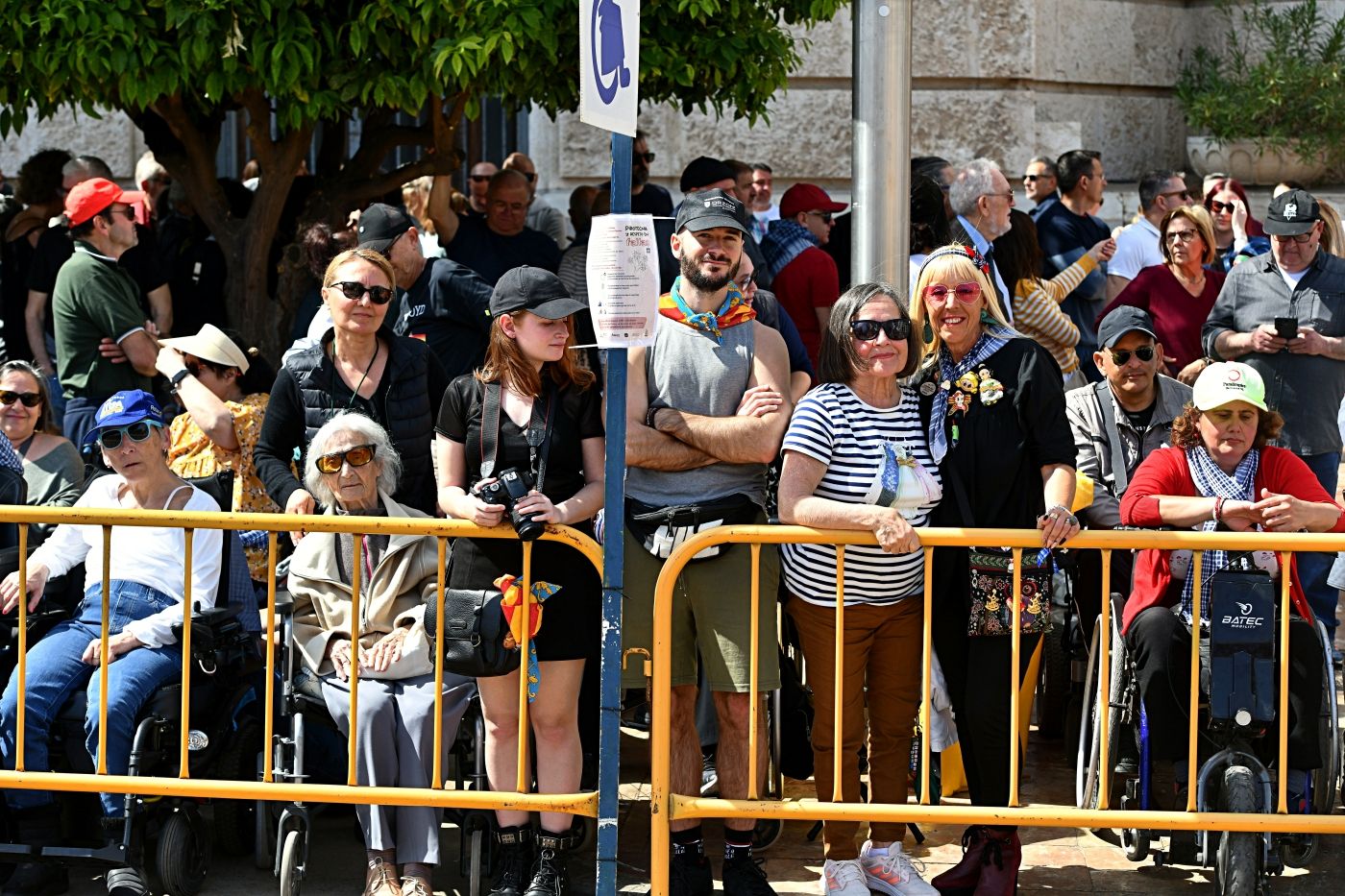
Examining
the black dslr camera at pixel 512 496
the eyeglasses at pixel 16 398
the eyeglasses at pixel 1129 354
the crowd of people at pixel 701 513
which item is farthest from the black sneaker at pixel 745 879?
the eyeglasses at pixel 16 398

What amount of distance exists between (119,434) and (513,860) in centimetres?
182

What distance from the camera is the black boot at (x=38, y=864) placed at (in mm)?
5516

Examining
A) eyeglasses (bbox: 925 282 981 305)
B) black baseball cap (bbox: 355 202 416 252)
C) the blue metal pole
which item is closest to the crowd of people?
eyeglasses (bbox: 925 282 981 305)

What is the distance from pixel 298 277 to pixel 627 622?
156 inches

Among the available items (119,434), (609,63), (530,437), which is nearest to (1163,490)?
(530,437)

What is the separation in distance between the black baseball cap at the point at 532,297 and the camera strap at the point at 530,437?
0.27 meters

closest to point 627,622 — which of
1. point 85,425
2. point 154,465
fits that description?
point 154,465

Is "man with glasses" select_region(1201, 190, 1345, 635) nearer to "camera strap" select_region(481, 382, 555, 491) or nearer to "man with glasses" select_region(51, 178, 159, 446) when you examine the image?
"camera strap" select_region(481, 382, 555, 491)

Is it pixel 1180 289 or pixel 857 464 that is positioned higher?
pixel 1180 289

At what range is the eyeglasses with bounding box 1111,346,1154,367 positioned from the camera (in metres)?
6.65

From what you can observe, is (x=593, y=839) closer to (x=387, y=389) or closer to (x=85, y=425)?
(x=387, y=389)

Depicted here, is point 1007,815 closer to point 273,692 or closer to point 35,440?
point 273,692

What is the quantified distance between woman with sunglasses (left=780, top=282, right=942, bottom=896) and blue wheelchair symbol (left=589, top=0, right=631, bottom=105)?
1.10 m

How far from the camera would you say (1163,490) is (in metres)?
5.83
